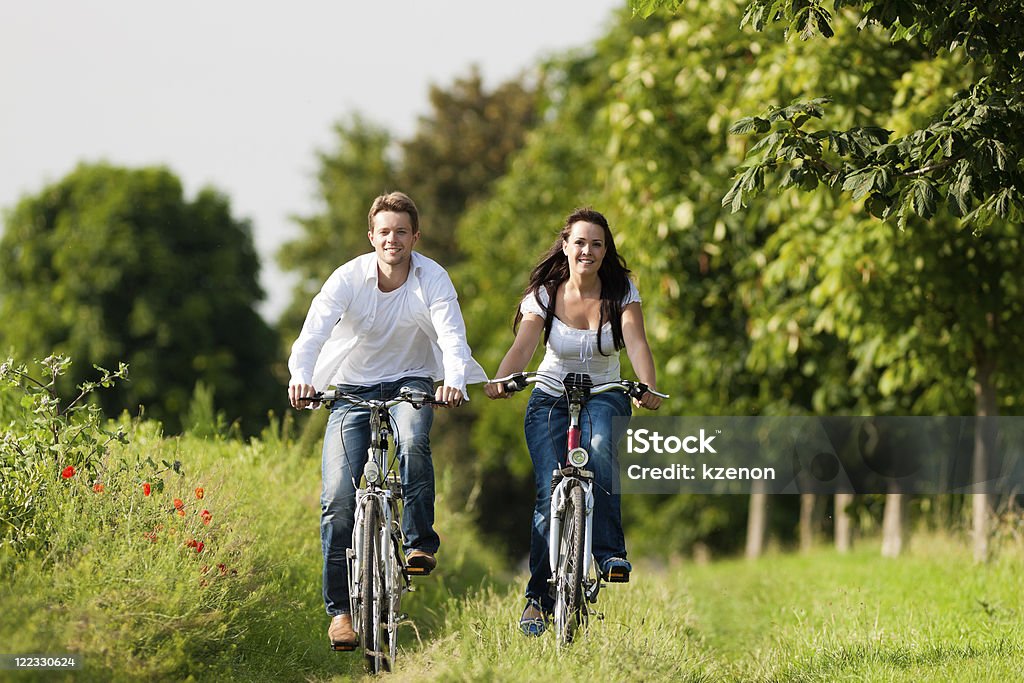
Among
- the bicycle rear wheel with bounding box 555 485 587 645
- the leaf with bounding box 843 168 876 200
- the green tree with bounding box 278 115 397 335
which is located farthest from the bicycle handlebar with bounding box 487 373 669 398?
the green tree with bounding box 278 115 397 335

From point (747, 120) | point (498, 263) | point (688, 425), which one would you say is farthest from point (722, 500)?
point (747, 120)

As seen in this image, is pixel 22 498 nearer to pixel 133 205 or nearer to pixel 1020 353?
pixel 1020 353

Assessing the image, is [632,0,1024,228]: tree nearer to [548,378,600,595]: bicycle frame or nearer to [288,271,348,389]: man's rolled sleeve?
[548,378,600,595]: bicycle frame

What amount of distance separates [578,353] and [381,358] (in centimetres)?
96

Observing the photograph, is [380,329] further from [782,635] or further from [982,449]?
[982,449]

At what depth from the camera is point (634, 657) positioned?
6359 mm

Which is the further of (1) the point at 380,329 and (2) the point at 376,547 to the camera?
(1) the point at 380,329

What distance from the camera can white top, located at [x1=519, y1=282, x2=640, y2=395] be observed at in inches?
269

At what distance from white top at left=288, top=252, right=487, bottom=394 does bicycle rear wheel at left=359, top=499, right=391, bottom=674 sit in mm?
708

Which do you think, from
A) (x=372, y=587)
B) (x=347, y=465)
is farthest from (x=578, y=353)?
(x=372, y=587)

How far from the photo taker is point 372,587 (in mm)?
6480

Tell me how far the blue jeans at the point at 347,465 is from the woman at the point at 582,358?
409mm

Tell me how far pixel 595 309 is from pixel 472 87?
2944cm

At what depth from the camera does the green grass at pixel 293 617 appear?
6.08 meters
